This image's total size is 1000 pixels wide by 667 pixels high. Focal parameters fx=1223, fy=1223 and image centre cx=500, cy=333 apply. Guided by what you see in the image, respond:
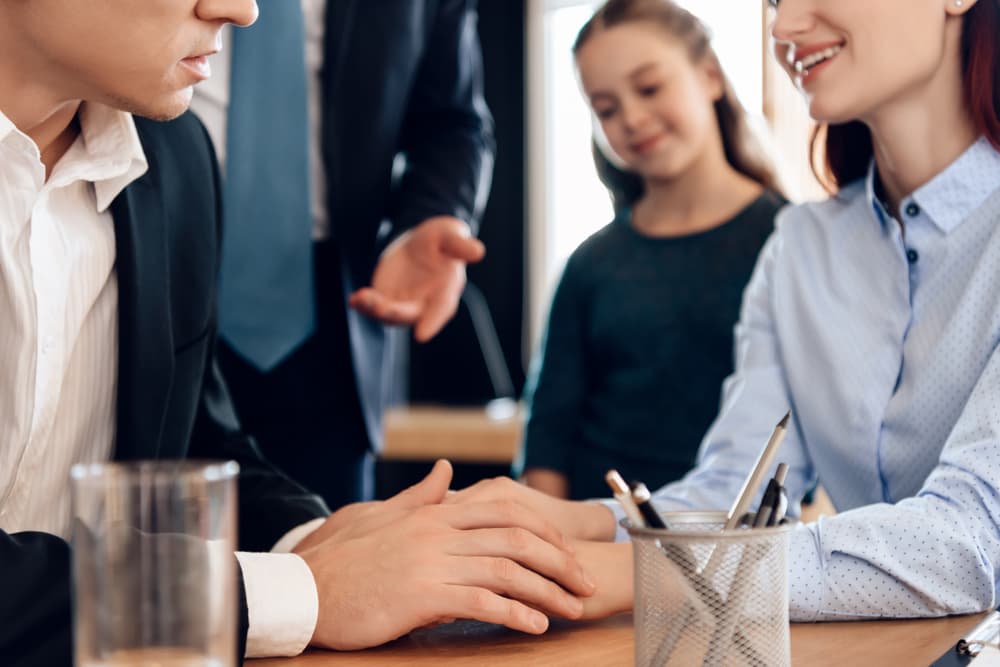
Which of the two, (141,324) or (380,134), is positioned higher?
(380,134)

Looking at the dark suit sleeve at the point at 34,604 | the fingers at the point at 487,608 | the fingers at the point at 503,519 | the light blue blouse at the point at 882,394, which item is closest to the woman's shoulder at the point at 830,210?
the light blue blouse at the point at 882,394

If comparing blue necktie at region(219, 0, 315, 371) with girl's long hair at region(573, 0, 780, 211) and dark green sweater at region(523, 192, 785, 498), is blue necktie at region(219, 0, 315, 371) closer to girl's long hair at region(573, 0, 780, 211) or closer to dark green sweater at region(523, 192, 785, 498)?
dark green sweater at region(523, 192, 785, 498)

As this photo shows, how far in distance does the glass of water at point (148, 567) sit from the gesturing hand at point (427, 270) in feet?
4.32

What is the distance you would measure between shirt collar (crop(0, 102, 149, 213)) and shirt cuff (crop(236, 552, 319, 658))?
49 centimetres

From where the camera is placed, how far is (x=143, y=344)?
1363 millimetres

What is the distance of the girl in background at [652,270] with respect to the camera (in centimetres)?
237

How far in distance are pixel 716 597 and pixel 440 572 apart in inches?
10.9

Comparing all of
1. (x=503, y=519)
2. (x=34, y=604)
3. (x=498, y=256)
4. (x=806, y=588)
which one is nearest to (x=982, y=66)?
(x=806, y=588)

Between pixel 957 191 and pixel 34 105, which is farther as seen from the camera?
pixel 957 191

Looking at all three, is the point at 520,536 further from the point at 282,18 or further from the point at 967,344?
the point at 282,18

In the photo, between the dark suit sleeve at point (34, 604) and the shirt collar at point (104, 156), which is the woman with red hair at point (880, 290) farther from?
the shirt collar at point (104, 156)

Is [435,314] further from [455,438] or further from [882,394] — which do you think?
[455,438]

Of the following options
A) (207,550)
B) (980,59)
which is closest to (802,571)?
(207,550)

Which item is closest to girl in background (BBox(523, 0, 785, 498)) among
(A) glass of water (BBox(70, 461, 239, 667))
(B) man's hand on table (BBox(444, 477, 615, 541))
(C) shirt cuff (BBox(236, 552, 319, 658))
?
(B) man's hand on table (BBox(444, 477, 615, 541))
